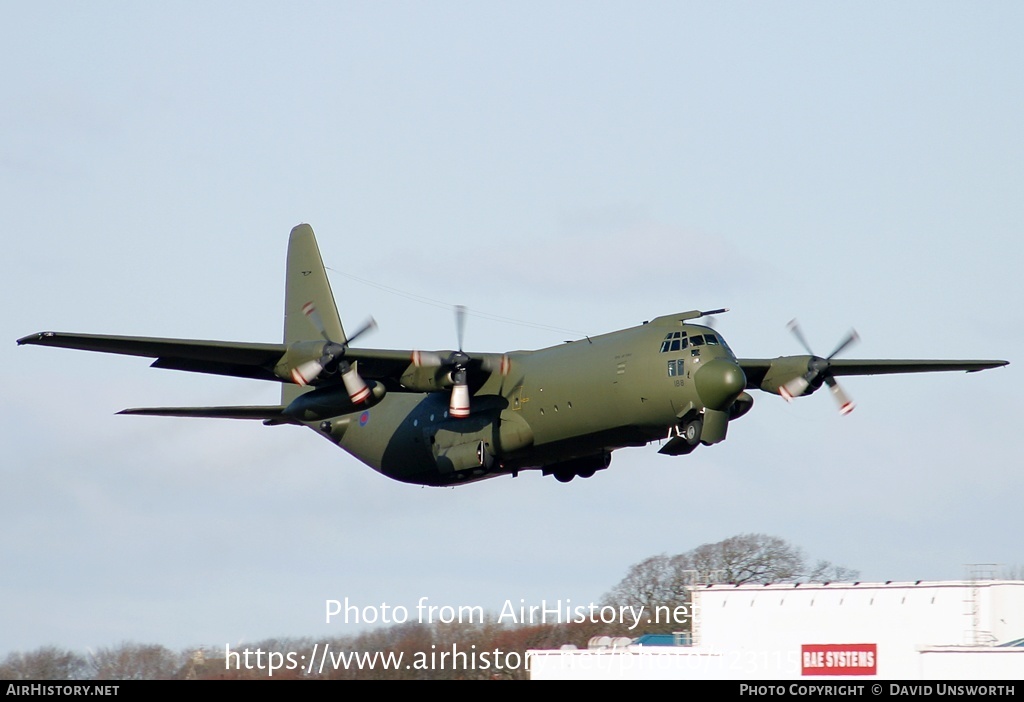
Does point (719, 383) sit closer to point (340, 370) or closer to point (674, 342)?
point (674, 342)

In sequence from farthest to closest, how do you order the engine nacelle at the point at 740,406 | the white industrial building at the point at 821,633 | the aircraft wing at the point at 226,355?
the white industrial building at the point at 821,633
the engine nacelle at the point at 740,406
the aircraft wing at the point at 226,355

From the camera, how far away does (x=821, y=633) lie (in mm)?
35281

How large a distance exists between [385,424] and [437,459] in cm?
216

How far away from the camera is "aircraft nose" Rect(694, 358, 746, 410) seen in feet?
84.7

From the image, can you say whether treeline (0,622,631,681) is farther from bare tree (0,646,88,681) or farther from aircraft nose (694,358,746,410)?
aircraft nose (694,358,746,410)

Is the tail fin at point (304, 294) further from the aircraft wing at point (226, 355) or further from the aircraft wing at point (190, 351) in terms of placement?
the aircraft wing at point (190, 351)

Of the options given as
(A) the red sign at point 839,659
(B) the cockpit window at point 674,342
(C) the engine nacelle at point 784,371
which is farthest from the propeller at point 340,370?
(A) the red sign at point 839,659

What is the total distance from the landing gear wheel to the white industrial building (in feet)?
26.5

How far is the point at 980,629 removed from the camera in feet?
110

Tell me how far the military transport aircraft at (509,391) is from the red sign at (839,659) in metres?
7.31

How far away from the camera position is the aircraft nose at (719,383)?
2583cm
